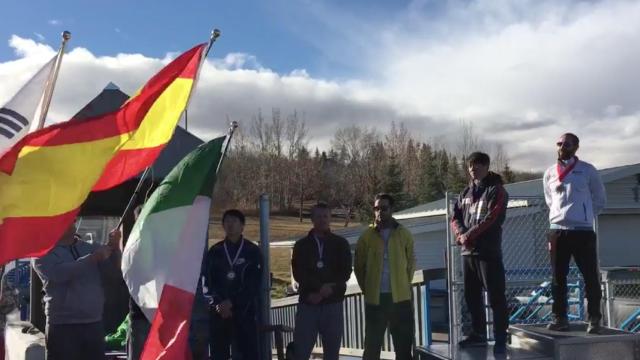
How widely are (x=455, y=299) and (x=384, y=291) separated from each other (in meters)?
0.88

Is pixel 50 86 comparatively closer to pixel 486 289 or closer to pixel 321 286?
pixel 321 286

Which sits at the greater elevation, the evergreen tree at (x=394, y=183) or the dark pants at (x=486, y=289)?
the evergreen tree at (x=394, y=183)

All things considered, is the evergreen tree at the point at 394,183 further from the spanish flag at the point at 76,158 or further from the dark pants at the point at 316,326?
the spanish flag at the point at 76,158

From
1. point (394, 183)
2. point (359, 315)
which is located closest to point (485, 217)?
point (359, 315)

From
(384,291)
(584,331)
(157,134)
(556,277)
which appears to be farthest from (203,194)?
(584,331)

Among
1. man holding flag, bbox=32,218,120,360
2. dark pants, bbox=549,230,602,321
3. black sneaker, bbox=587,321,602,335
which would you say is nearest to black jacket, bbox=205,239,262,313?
man holding flag, bbox=32,218,120,360

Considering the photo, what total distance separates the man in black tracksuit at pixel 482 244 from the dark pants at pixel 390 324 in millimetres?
668

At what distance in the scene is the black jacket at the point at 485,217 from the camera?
6617mm

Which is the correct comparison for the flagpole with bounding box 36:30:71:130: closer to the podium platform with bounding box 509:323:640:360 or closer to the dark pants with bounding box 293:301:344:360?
the dark pants with bounding box 293:301:344:360

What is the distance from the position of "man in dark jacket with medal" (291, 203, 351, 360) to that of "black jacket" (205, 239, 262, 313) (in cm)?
48

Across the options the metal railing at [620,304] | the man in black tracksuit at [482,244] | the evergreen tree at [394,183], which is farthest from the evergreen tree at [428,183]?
the man in black tracksuit at [482,244]

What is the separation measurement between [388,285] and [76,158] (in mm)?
3457

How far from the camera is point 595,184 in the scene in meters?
6.95

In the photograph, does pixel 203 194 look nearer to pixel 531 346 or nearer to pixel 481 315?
pixel 481 315
